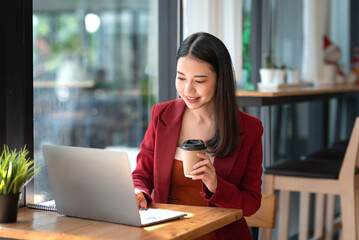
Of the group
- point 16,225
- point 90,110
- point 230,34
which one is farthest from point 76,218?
point 90,110

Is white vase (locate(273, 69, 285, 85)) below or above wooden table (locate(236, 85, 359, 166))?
above

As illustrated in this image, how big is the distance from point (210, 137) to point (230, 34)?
1.11 meters

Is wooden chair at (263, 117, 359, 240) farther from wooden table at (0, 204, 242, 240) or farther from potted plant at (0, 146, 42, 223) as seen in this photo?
potted plant at (0, 146, 42, 223)

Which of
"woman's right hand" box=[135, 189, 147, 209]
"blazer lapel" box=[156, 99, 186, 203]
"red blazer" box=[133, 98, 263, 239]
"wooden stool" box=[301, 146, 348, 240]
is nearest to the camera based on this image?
"woman's right hand" box=[135, 189, 147, 209]

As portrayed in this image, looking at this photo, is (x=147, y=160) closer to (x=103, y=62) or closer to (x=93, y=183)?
(x=93, y=183)

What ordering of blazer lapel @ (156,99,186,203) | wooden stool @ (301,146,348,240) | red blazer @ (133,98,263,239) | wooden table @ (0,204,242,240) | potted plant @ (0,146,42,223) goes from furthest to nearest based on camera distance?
wooden stool @ (301,146,348,240) → blazer lapel @ (156,99,186,203) → red blazer @ (133,98,263,239) → potted plant @ (0,146,42,223) → wooden table @ (0,204,242,240)

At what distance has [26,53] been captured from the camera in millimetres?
1860

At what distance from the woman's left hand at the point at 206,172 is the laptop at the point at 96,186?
0.13 metres

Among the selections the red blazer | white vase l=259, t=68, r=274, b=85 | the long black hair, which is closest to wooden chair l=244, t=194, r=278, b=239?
the red blazer

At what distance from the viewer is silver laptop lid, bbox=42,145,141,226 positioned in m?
1.50

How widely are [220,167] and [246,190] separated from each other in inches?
4.6

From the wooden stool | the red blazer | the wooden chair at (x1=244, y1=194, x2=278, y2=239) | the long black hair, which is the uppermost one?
the long black hair

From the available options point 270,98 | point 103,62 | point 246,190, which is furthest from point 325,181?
point 103,62

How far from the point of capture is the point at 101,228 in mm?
1490
